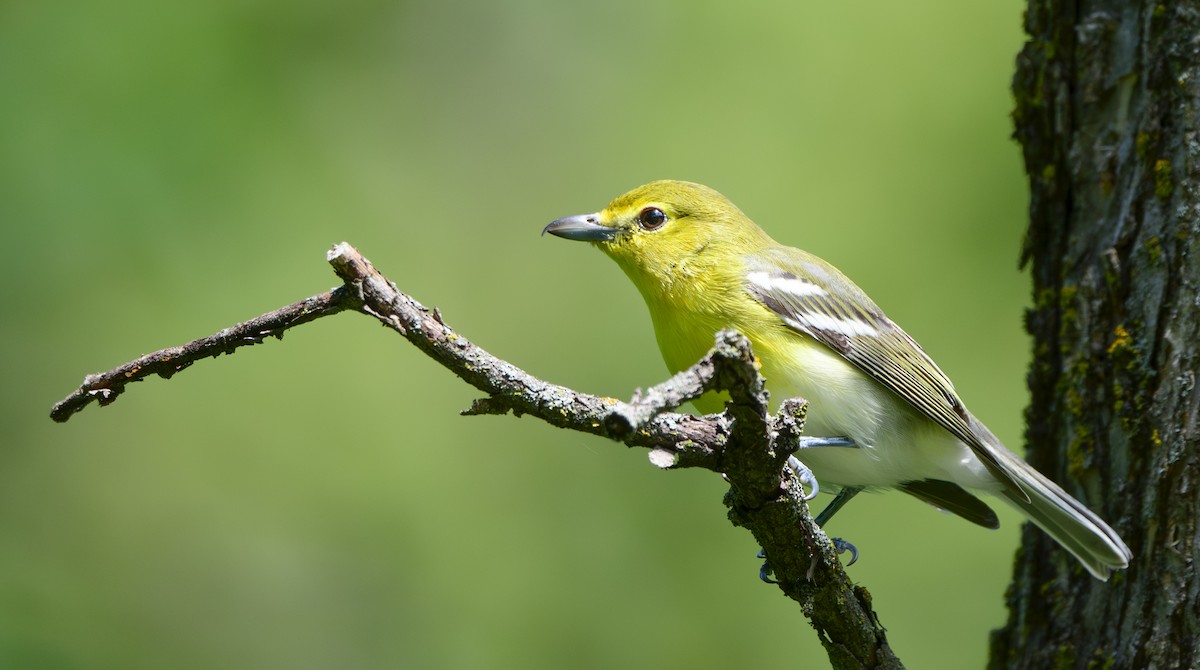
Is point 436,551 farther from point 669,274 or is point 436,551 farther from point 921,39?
point 921,39

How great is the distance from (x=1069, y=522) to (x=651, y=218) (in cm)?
195

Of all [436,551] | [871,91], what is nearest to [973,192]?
[871,91]

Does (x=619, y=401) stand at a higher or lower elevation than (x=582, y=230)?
lower

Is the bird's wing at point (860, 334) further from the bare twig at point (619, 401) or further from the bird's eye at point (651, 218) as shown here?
the bare twig at point (619, 401)

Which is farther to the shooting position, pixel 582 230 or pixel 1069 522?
→ pixel 582 230

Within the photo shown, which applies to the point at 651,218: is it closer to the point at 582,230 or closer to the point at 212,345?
the point at 582,230

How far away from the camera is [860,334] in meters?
3.81

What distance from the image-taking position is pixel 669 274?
13.0 feet

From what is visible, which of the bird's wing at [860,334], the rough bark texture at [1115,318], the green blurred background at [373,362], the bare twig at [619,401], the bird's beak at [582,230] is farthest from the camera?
the green blurred background at [373,362]

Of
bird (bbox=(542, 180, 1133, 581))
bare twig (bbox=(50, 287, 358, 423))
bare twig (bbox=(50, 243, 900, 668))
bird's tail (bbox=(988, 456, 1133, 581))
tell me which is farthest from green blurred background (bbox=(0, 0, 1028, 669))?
bare twig (bbox=(50, 287, 358, 423))

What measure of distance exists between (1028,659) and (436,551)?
10.2ft

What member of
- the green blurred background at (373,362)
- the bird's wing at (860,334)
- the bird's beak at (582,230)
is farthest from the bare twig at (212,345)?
the green blurred background at (373,362)

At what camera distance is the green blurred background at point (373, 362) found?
5309 mm

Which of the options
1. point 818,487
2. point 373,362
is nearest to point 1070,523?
point 818,487
